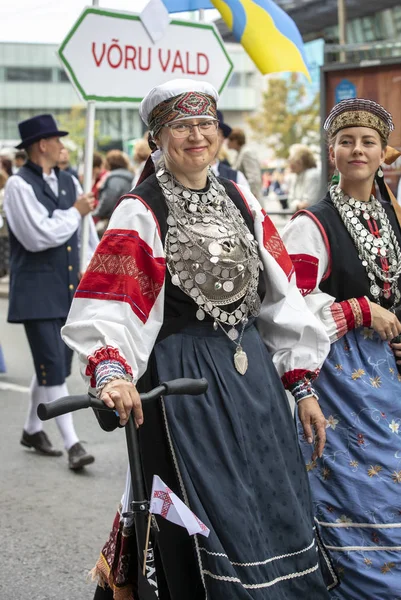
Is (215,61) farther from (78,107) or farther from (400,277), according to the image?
(78,107)

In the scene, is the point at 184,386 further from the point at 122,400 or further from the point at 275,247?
the point at 275,247

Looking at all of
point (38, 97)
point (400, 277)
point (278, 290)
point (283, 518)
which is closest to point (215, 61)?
point (400, 277)

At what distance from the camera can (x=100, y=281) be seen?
322cm

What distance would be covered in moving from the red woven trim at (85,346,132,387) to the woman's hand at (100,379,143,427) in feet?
0.47

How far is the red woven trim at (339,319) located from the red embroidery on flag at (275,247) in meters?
0.38

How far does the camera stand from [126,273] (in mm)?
3201

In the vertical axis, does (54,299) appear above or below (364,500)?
above

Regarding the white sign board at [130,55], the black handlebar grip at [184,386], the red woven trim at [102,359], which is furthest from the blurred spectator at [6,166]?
the black handlebar grip at [184,386]

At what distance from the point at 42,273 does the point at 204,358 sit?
3.50 meters

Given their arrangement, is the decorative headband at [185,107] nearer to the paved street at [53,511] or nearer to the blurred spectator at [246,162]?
the paved street at [53,511]

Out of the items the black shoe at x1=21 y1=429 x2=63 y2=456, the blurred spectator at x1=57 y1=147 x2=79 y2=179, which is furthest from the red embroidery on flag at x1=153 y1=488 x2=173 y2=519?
the blurred spectator at x1=57 y1=147 x2=79 y2=179

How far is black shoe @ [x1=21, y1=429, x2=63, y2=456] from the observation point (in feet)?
21.8

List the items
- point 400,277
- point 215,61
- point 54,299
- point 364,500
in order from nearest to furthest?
point 364,500, point 400,277, point 54,299, point 215,61

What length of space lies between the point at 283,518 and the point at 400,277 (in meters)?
1.24
